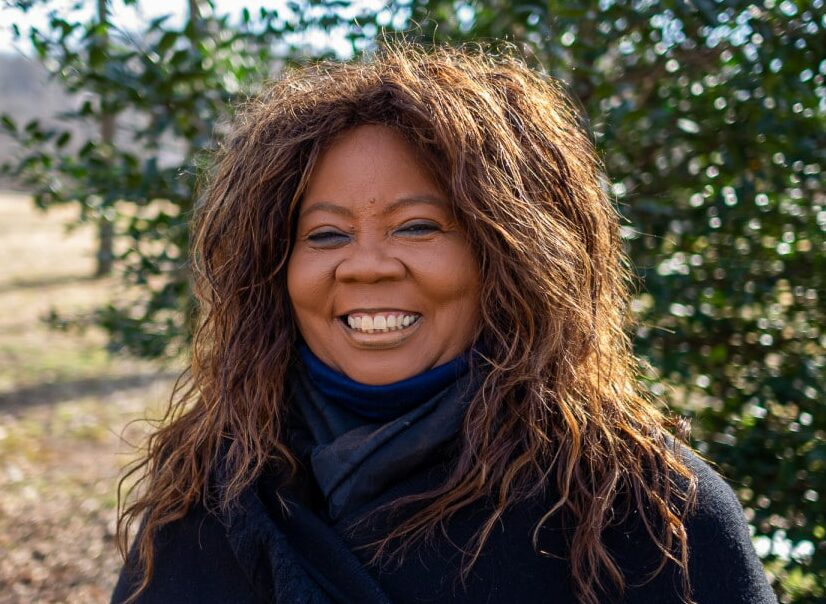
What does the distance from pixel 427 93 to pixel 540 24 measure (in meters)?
1.07

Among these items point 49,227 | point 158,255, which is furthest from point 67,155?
point 49,227

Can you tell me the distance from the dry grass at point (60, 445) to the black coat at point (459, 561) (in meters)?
1.84

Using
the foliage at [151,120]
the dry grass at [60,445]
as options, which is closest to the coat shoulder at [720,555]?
the foliage at [151,120]

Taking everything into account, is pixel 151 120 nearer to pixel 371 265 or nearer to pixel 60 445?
pixel 371 265

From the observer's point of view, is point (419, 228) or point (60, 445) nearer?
point (419, 228)

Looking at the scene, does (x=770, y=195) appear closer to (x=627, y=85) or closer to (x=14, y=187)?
(x=627, y=85)

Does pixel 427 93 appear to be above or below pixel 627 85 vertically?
below

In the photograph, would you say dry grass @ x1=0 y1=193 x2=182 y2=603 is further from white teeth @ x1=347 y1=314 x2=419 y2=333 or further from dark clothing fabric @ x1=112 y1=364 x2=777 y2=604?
white teeth @ x1=347 y1=314 x2=419 y2=333

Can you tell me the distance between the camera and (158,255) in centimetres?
312

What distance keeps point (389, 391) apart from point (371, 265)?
0.84ft

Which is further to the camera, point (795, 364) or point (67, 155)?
point (67, 155)

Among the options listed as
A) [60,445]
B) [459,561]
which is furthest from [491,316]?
[60,445]

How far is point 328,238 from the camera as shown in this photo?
1.82m

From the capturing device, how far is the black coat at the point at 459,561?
1.62 meters
